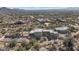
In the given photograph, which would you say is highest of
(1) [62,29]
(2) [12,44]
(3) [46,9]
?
(3) [46,9]

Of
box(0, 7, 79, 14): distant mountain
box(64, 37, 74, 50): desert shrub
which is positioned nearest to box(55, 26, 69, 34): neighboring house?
box(64, 37, 74, 50): desert shrub

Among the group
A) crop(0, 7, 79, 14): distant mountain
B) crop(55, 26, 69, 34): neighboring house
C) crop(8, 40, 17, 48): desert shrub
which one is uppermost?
crop(0, 7, 79, 14): distant mountain

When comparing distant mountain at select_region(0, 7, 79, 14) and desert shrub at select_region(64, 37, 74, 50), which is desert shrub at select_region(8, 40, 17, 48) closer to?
distant mountain at select_region(0, 7, 79, 14)

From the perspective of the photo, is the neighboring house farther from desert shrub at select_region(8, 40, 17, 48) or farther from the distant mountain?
desert shrub at select_region(8, 40, 17, 48)

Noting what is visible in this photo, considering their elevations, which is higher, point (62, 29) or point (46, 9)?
point (46, 9)

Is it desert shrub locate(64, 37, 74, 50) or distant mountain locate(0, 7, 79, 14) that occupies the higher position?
distant mountain locate(0, 7, 79, 14)

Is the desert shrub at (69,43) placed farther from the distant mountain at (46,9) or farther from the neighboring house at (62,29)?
the distant mountain at (46,9)

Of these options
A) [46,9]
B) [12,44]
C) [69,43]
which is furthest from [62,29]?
[12,44]

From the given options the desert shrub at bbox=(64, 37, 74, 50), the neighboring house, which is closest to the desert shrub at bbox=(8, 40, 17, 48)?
the neighboring house

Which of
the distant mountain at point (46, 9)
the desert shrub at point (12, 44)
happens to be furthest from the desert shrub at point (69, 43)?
the desert shrub at point (12, 44)

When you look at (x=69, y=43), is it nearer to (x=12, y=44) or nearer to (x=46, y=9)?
(x=46, y=9)
